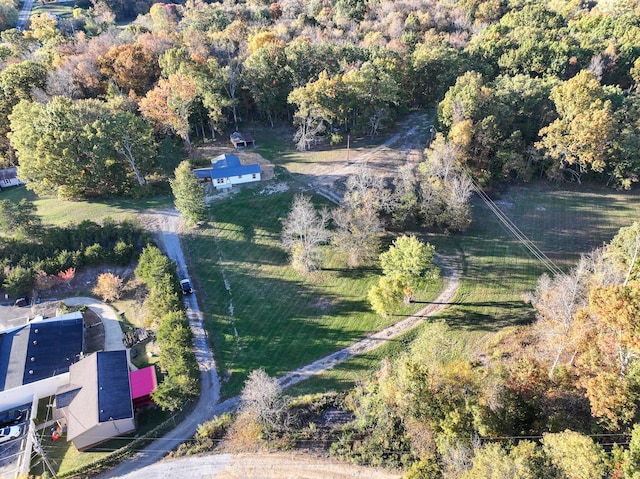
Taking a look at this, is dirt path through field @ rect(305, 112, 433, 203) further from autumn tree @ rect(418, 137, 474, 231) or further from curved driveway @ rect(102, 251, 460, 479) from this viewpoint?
curved driveway @ rect(102, 251, 460, 479)


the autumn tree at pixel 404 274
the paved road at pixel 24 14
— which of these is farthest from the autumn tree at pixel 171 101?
the paved road at pixel 24 14

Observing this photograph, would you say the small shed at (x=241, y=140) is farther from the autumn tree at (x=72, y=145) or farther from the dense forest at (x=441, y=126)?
the autumn tree at (x=72, y=145)

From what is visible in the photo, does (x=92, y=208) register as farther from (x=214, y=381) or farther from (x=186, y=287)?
(x=214, y=381)

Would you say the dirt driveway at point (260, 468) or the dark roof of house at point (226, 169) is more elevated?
the dark roof of house at point (226, 169)

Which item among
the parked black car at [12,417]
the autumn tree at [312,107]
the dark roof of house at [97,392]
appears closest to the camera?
the dark roof of house at [97,392]

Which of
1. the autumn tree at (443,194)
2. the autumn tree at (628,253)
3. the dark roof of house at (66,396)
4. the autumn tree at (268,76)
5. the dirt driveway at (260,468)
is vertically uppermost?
the autumn tree at (268,76)

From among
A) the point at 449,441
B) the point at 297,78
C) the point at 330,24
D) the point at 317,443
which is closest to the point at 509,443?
the point at 449,441

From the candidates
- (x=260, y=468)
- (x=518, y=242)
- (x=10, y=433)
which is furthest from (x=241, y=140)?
(x=260, y=468)
